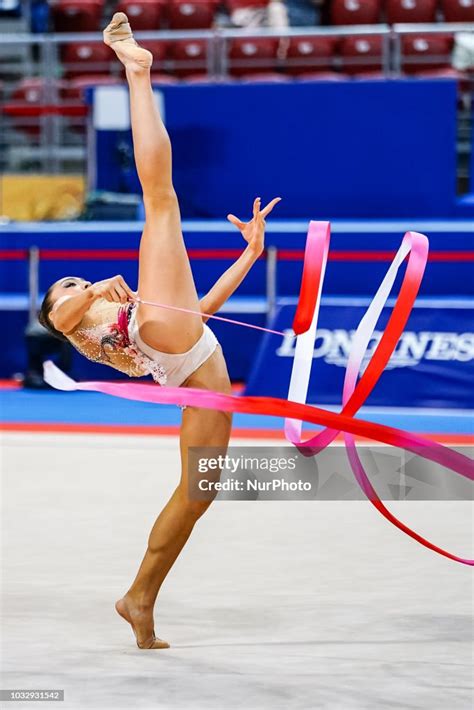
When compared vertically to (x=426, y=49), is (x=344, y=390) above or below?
below

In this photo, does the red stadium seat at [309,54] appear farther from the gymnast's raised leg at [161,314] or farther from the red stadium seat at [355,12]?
the gymnast's raised leg at [161,314]

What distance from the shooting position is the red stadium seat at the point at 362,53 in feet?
39.1

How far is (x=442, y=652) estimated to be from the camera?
3686 mm

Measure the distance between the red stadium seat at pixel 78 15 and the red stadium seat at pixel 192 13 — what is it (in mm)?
835

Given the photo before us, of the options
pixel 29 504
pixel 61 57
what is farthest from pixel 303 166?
pixel 29 504

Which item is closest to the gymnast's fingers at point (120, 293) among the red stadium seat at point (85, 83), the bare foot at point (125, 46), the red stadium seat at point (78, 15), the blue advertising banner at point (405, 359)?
the bare foot at point (125, 46)

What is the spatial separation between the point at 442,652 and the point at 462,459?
1.85ft

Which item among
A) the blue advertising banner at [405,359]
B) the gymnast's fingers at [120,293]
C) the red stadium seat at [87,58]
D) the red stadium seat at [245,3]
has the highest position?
the red stadium seat at [245,3]

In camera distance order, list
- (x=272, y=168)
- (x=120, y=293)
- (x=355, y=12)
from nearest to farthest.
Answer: (x=120, y=293) → (x=272, y=168) → (x=355, y=12)

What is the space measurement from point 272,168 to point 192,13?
3142 mm

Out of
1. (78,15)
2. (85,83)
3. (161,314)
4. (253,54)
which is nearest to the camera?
(161,314)

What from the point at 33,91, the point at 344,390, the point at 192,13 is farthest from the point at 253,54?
the point at 344,390

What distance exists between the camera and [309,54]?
39.8ft

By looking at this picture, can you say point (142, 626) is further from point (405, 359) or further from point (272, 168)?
point (272, 168)
